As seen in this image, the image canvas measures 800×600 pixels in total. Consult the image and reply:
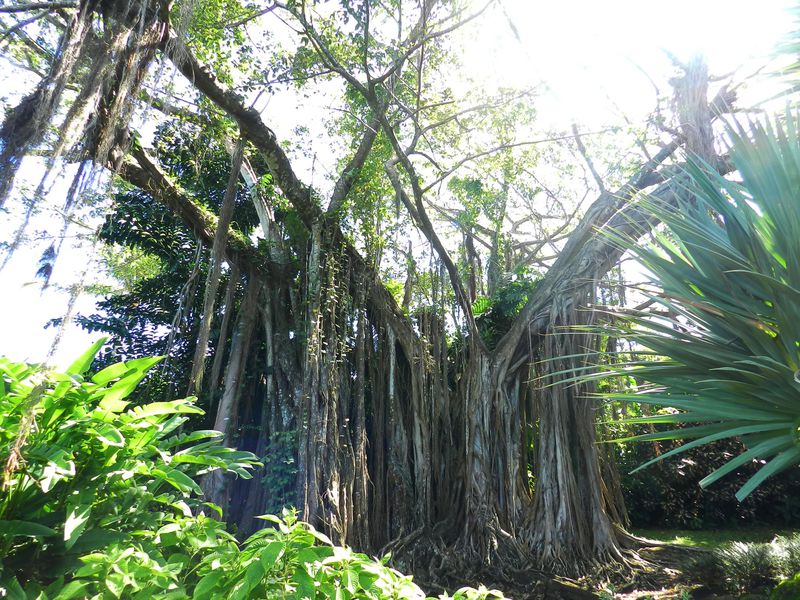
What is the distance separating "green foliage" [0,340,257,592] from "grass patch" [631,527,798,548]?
583 centimetres

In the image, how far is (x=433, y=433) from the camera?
19.4ft

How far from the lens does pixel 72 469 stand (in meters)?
1.36

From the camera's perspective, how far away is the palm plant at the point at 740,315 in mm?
2205

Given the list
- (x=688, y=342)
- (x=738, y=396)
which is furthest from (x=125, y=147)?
(x=738, y=396)

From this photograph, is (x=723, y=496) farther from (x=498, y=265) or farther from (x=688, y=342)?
(x=688, y=342)

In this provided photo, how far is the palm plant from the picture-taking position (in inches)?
86.8

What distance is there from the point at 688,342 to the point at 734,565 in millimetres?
2035

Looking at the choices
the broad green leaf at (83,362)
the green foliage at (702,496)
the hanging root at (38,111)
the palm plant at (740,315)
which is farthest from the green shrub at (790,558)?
the hanging root at (38,111)

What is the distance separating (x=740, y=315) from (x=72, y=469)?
7.55 ft

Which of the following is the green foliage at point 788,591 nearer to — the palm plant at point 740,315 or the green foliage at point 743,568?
the palm plant at point 740,315

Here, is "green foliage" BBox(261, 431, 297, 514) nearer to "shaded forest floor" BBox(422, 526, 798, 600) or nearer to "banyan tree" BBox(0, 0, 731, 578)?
"banyan tree" BBox(0, 0, 731, 578)

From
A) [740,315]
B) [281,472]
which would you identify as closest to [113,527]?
[740,315]

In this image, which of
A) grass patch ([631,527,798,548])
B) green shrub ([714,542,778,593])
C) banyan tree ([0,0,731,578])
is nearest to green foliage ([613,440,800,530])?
grass patch ([631,527,798,548])

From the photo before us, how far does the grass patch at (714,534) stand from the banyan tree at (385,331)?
3.72 ft
